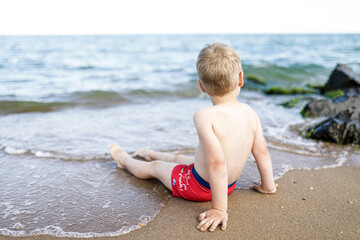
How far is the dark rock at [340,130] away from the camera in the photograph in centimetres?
446

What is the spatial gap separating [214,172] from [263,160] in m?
0.67

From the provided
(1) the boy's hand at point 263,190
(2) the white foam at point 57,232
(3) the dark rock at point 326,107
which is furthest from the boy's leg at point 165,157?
(3) the dark rock at point 326,107

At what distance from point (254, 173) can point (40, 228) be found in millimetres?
2269

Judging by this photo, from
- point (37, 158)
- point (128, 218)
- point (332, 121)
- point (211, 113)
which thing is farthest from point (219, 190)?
point (332, 121)

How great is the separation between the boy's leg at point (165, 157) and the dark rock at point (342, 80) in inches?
306

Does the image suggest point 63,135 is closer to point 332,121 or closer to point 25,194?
point 25,194

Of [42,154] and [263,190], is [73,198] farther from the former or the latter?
[263,190]

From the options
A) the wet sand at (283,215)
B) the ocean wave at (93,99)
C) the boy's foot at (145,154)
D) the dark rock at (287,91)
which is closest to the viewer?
the wet sand at (283,215)

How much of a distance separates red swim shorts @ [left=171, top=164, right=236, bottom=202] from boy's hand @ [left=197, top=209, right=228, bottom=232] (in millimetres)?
284

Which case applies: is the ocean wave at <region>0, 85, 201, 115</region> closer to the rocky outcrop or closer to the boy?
the rocky outcrop

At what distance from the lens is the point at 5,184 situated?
3.25 metres

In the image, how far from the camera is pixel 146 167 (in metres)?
3.33

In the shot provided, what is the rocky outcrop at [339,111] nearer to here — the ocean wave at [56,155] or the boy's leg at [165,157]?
the boy's leg at [165,157]

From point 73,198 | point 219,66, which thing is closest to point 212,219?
point 219,66
